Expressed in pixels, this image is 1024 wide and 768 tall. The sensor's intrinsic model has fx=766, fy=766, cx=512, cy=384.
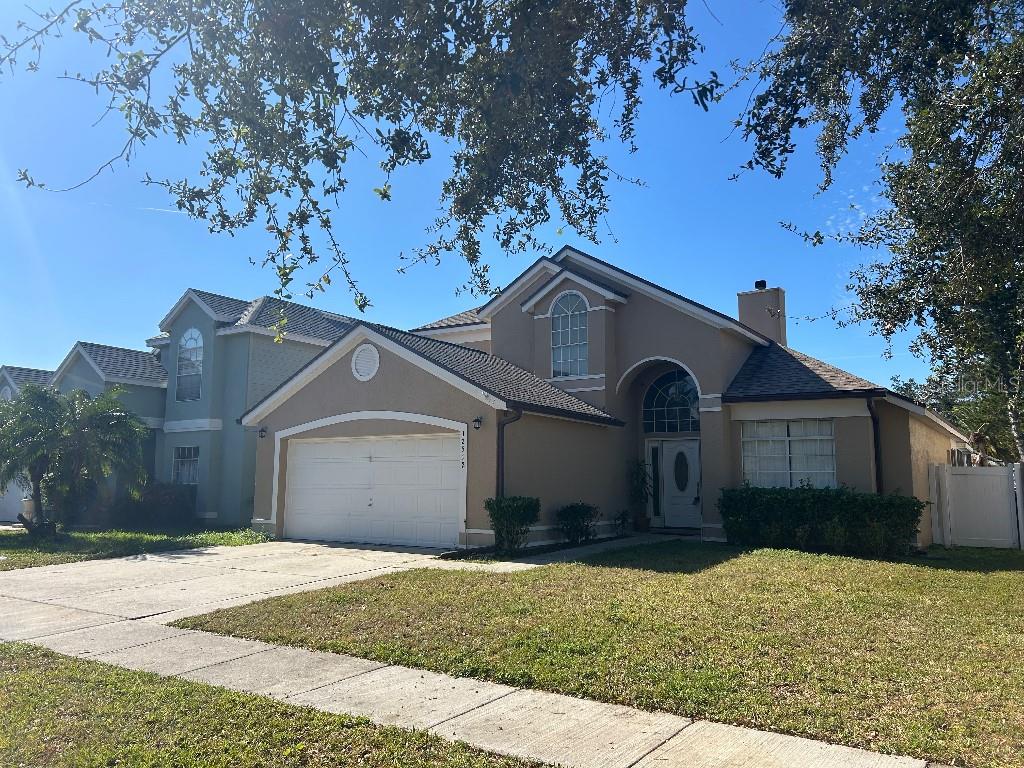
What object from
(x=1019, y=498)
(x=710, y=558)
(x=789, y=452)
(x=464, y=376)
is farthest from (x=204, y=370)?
(x=1019, y=498)

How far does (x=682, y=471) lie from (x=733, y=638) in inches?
479

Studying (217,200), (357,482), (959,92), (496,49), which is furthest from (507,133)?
(357,482)

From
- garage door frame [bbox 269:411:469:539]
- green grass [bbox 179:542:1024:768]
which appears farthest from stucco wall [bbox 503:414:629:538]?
green grass [bbox 179:542:1024:768]

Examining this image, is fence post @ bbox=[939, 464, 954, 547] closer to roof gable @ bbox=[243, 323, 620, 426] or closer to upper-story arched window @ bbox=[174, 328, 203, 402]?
roof gable @ bbox=[243, 323, 620, 426]

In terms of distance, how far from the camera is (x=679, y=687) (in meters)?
5.71

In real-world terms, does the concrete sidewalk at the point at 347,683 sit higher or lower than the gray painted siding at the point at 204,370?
lower

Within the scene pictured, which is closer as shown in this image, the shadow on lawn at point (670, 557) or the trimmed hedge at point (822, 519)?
the shadow on lawn at point (670, 557)

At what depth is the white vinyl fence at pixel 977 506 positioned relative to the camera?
1752cm

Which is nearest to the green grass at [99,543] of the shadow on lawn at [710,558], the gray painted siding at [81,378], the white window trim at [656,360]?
the gray painted siding at [81,378]

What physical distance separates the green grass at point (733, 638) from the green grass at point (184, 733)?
58.4 inches

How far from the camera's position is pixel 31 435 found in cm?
1823

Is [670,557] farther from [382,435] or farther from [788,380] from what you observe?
[382,435]

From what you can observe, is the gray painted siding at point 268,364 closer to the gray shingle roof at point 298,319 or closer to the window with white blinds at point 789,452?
the gray shingle roof at point 298,319

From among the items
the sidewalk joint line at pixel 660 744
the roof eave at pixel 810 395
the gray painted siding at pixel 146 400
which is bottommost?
the sidewalk joint line at pixel 660 744
